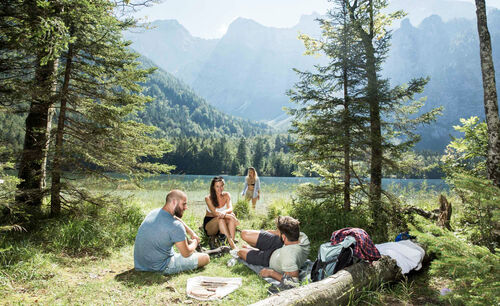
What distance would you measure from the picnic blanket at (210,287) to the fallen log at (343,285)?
129 centimetres

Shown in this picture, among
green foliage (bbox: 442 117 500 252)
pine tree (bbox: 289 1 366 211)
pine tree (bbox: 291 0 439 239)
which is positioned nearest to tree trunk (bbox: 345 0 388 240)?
pine tree (bbox: 291 0 439 239)

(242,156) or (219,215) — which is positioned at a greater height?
(242,156)

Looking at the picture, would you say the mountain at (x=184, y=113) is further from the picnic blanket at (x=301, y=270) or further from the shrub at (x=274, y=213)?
the picnic blanket at (x=301, y=270)

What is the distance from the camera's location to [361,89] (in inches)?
271

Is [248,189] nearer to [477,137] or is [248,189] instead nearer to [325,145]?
[325,145]

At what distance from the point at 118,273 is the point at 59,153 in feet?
9.37

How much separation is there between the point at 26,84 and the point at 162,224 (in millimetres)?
3908

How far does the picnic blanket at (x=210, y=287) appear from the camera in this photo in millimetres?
3570

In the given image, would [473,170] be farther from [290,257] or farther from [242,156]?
[242,156]

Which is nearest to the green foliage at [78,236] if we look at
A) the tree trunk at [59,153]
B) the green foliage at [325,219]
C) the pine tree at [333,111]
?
the tree trunk at [59,153]

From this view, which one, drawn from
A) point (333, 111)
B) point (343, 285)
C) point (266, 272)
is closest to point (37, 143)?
point (266, 272)

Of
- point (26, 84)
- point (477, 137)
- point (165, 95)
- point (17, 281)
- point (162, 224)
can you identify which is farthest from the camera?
point (165, 95)

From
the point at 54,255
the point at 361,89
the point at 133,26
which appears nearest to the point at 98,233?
the point at 54,255

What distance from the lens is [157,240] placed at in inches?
168
